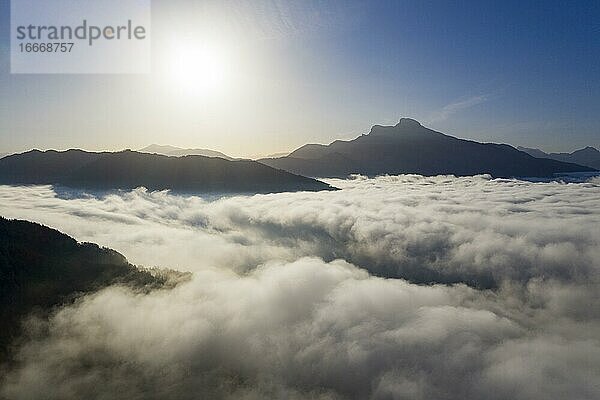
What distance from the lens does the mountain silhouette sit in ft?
357

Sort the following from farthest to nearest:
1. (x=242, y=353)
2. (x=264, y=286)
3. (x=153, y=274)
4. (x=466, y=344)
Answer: (x=264, y=286)
(x=153, y=274)
(x=242, y=353)
(x=466, y=344)

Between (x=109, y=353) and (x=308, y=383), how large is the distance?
65690 millimetres

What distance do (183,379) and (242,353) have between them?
22480mm

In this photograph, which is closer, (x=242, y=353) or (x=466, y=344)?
(x=466, y=344)

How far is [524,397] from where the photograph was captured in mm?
95688

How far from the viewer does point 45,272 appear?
12044 centimetres

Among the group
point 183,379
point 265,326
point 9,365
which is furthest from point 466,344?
point 9,365

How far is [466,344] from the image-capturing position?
11500cm

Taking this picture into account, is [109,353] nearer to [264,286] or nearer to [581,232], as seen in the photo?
[264,286]

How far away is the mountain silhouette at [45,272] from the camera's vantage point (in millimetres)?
108688

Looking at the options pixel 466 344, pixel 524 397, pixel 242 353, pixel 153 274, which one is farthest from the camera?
pixel 153 274

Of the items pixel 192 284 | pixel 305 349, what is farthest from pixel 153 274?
pixel 305 349

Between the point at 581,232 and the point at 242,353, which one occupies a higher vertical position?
the point at 581,232

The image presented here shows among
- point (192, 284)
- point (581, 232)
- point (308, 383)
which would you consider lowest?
point (308, 383)
